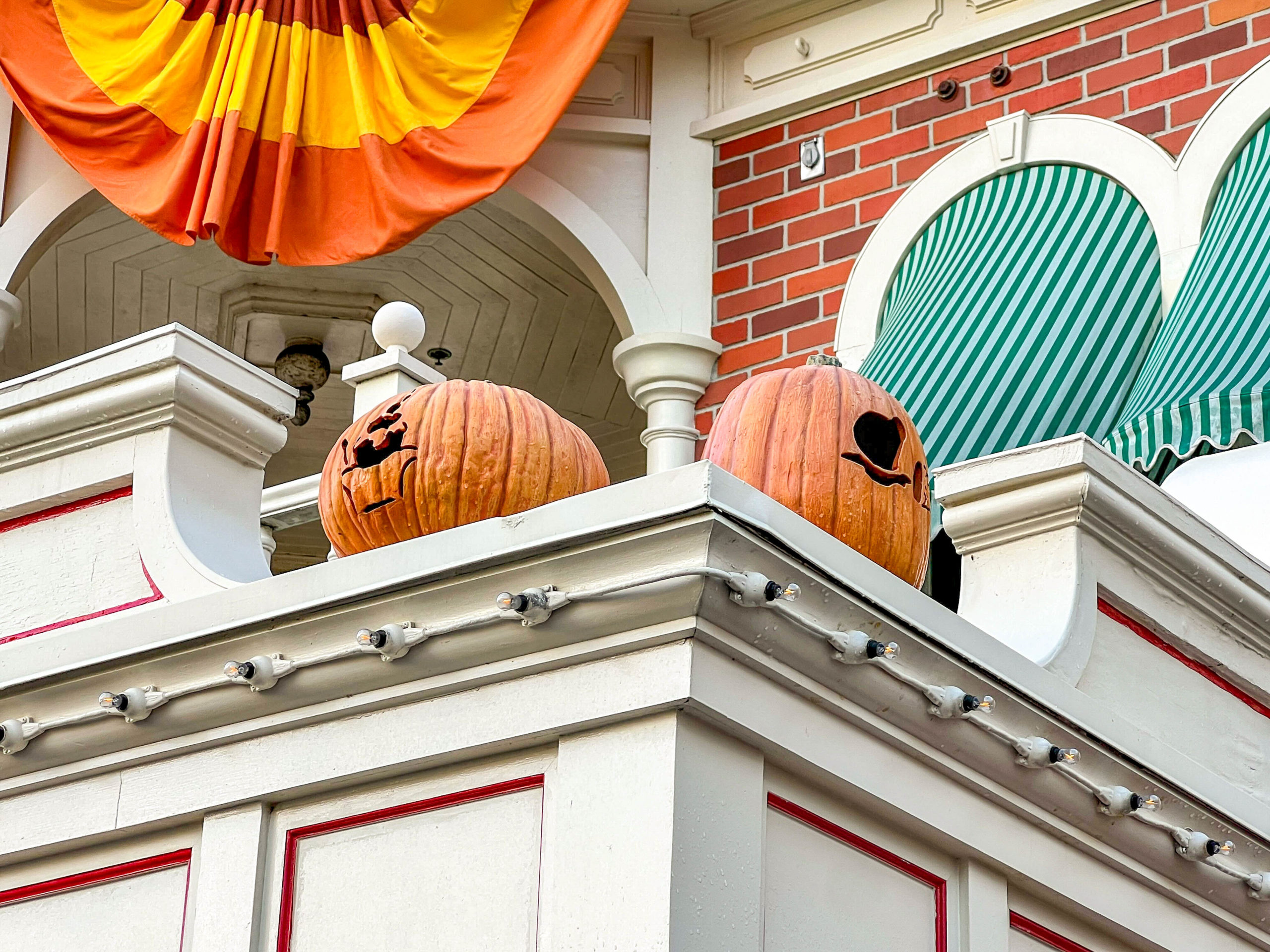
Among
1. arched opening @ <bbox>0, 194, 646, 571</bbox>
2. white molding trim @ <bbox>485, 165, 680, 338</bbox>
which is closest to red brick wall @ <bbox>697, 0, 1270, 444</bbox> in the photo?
white molding trim @ <bbox>485, 165, 680, 338</bbox>

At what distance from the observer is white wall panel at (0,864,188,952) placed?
9.95ft

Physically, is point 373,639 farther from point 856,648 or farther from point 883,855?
point 883,855

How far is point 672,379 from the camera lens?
7.27 metres

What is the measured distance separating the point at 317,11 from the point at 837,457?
465 centimetres

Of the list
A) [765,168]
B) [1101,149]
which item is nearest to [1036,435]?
[1101,149]

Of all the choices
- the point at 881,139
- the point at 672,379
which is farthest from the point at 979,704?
the point at 881,139

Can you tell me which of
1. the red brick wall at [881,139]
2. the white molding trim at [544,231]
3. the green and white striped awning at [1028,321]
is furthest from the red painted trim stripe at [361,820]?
the white molding trim at [544,231]

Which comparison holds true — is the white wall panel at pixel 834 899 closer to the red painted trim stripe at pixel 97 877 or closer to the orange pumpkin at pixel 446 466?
the orange pumpkin at pixel 446 466

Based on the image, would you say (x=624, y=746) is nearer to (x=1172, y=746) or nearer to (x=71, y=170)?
(x=1172, y=746)

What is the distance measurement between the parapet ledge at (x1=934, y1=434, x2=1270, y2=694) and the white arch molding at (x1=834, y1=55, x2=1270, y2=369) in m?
2.62

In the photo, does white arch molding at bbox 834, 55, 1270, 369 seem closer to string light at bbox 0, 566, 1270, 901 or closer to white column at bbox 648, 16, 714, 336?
white column at bbox 648, 16, 714, 336

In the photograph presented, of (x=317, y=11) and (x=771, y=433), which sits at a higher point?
(x=317, y=11)

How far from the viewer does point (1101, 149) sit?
6.71 meters

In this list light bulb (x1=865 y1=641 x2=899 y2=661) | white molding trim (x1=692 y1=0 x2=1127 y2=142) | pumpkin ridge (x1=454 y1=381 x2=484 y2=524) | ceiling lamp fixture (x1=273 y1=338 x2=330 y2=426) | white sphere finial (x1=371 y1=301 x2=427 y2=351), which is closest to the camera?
light bulb (x1=865 y1=641 x2=899 y2=661)
